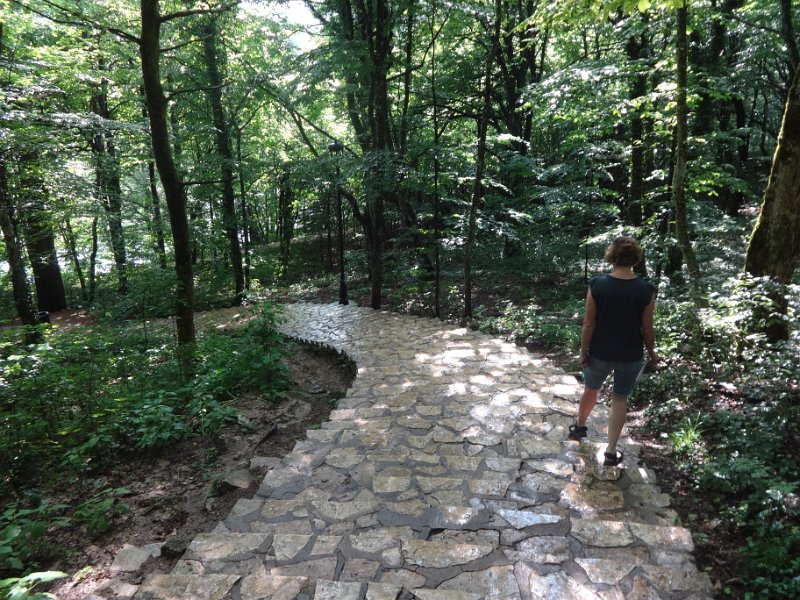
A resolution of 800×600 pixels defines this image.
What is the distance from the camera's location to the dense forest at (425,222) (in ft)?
11.4

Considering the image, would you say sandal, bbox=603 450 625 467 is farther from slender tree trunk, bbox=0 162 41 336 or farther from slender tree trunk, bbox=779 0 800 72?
slender tree trunk, bbox=0 162 41 336

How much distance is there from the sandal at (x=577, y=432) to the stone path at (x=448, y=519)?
77 millimetres

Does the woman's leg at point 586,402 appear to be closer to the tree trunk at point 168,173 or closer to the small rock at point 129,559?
the small rock at point 129,559

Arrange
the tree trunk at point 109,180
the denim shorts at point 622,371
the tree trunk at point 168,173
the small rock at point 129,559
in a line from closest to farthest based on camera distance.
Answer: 1. the small rock at point 129,559
2. the denim shorts at point 622,371
3. the tree trunk at point 168,173
4. the tree trunk at point 109,180

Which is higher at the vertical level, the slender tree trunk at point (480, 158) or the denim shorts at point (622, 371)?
the slender tree trunk at point (480, 158)

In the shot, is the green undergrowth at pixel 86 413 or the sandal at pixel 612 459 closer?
the green undergrowth at pixel 86 413

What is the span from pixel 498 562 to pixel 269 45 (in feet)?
51.5

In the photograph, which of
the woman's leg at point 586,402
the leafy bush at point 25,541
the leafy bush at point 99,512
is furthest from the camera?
the woman's leg at point 586,402

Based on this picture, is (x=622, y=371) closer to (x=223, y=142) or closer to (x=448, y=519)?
(x=448, y=519)

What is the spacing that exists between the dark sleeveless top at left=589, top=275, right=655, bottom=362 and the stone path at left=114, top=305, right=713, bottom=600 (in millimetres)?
969

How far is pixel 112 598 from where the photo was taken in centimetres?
226

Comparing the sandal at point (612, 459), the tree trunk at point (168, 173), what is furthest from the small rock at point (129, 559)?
the sandal at point (612, 459)

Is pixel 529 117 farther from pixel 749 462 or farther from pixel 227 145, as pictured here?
pixel 749 462

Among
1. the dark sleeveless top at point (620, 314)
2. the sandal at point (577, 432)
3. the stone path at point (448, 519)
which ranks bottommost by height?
the stone path at point (448, 519)
